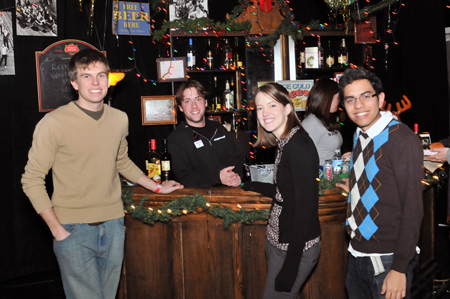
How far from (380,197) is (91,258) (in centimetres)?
146

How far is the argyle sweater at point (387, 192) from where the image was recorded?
160cm

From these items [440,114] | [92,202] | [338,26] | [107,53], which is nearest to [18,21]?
[107,53]

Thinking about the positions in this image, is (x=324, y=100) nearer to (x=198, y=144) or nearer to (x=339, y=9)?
(x=198, y=144)

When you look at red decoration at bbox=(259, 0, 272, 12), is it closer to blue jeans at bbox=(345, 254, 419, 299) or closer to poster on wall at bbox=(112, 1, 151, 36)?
poster on wall at bbox=(112, 1, 151, 36)

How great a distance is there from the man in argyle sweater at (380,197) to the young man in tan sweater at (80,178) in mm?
1236

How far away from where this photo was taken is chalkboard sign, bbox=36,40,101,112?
431cm

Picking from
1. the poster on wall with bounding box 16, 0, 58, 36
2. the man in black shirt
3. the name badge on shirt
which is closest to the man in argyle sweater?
the man in black shirt

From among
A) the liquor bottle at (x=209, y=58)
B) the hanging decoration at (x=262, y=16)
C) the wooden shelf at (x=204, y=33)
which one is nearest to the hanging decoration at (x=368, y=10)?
the hanging decoration at (x=262, y=16)

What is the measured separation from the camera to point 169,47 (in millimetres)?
4898

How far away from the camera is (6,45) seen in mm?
4164

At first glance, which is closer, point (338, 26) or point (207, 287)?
point (207, 287)

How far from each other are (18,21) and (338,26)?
12.5 feet

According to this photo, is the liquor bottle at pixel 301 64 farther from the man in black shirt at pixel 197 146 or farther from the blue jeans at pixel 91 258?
the blue jeans at pixel 91 258

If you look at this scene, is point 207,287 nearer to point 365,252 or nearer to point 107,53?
point 365,252
